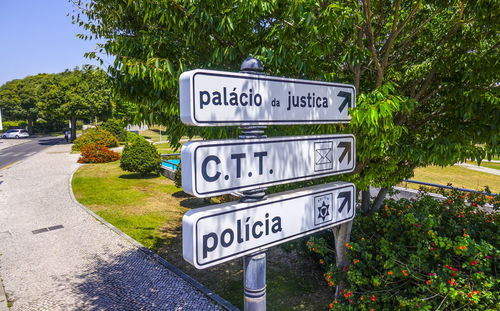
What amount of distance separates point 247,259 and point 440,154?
2.76 m

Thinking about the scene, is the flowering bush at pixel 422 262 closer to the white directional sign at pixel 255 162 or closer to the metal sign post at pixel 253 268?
the white directional sign at pixel 255 162

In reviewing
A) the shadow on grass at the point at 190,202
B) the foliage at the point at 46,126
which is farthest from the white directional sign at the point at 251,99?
the foliage at the point at 46,126

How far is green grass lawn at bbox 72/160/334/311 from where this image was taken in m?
5.55

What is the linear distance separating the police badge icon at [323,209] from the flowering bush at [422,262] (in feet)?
6.97

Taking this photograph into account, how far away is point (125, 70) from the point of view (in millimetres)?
3424

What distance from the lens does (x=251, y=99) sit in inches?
66.4

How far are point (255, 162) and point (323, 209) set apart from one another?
742 millimetres

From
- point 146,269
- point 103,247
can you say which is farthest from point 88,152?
point 146,269

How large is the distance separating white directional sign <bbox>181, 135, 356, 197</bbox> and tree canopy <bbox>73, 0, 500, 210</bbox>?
65 cm

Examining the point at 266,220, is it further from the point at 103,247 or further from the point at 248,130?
the point at 103,247

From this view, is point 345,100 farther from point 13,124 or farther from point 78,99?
point 13,124

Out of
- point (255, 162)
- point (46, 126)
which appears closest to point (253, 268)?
point (255, 162)

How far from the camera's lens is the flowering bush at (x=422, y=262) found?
3367mm

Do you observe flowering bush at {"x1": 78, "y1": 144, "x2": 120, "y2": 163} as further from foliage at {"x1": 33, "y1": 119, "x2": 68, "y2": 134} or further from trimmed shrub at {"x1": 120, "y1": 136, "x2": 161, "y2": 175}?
foliage at {"x1": 33, "y1": 119, "x2": 68, "y2": 134}
